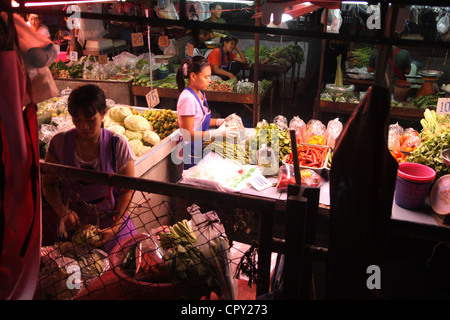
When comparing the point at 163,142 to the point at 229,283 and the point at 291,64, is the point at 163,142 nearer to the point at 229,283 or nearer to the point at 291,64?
Answer: the point at 229,283

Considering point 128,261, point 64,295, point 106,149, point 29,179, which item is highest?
point 29,179

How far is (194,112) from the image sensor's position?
4070 mm

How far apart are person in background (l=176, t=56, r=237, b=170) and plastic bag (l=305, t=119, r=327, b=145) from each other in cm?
94

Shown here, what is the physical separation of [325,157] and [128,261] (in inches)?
103

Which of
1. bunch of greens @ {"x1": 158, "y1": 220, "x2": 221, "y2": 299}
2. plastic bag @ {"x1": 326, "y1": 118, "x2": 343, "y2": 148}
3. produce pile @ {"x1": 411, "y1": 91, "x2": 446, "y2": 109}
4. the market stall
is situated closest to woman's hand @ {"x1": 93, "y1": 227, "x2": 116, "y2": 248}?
bunch of greens @ {"x1": 158, "y1": 220, "x2": 221, "y2": 299}

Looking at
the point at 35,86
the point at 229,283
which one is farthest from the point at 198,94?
the point at 229,283

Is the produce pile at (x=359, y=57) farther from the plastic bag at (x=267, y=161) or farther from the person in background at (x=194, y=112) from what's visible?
the plastic bag at (x=267, y=161)

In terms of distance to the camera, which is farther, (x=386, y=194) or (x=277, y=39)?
(x=277, y=39)

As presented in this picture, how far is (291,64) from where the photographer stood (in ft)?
30.3

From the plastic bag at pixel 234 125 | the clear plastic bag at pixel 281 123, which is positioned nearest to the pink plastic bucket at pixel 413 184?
the clear plastic bag at pixel 281 123

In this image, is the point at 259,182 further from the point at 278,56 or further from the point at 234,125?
the point at 278,56

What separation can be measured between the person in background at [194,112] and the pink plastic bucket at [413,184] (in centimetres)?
184

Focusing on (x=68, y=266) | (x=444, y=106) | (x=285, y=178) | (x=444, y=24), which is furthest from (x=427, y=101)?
(x=68, y=266)

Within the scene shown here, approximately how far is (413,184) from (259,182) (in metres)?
1.37
